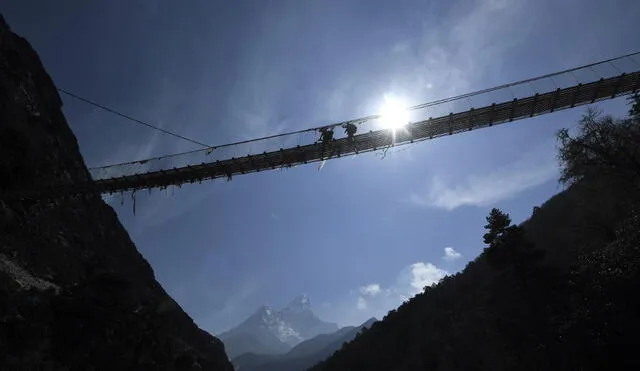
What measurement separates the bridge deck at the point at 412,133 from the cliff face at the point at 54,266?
11.0 meters

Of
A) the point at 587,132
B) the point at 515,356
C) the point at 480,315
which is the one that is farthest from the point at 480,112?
the point at 480,315

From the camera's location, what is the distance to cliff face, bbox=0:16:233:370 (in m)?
32.3

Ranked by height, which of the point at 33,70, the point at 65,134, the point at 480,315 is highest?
the point at 33,70

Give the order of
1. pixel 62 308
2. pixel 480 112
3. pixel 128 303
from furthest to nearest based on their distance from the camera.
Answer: pixel 128 303, pixel 62 308, pixel 480 112

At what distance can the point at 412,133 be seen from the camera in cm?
2181

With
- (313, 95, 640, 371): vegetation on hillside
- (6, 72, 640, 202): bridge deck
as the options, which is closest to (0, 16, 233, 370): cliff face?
(6, 72, 640, 202): bridge deck

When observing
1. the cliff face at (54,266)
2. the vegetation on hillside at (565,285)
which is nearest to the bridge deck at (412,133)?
the cliff face at (54,266)

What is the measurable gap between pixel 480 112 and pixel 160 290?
68371mm

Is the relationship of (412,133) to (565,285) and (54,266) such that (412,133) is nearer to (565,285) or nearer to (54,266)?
(565,285)

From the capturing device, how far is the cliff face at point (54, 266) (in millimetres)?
32281

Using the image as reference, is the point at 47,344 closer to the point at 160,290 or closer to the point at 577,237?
the point at 160,290

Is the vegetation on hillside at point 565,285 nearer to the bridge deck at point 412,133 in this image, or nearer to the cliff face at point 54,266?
the bridge deck at point 412,133

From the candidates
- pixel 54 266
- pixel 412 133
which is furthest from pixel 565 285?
pixel 54 266

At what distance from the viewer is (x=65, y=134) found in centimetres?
5875
